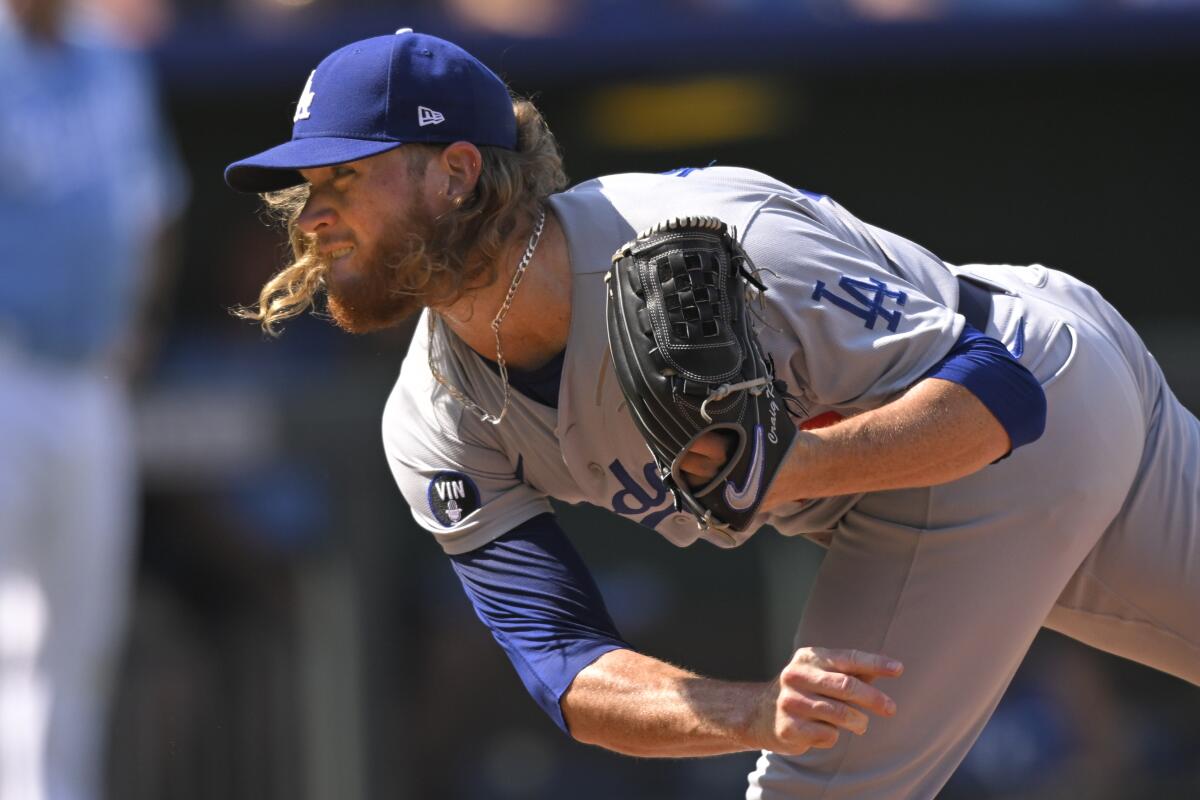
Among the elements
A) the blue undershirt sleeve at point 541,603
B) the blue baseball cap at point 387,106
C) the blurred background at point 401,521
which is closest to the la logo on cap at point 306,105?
the blue baseball cap at point 387,106

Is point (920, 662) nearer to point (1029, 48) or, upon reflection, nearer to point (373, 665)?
point (373, 665)

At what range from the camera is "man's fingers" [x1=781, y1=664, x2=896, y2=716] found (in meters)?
2.65

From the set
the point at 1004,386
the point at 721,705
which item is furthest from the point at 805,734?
the point at 1004,386

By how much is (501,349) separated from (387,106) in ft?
1.44

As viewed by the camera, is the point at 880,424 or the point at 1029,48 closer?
the point at 880,424

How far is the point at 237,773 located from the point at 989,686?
4.09 metres

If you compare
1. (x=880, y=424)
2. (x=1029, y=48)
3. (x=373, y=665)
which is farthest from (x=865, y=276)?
(x=1029, y=48)

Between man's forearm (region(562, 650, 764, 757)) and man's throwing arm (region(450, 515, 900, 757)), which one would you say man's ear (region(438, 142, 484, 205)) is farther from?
man's forearm (region(562, 650, 764, 757))

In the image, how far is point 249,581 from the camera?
22.3 ft

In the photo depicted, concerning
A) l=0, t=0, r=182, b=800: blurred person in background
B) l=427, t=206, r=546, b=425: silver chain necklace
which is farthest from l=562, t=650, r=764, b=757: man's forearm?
l=0, t=0, r=182, b=800: blurred person in background

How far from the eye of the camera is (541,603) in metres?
3.21

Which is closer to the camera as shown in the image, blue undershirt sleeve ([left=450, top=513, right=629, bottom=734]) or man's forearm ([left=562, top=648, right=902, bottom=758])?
man's forearm ([left=562, top=648, right=902, bottom=758])

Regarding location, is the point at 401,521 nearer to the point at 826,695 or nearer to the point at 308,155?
the point at 308,155

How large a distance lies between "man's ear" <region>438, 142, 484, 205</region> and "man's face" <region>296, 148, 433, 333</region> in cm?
4
